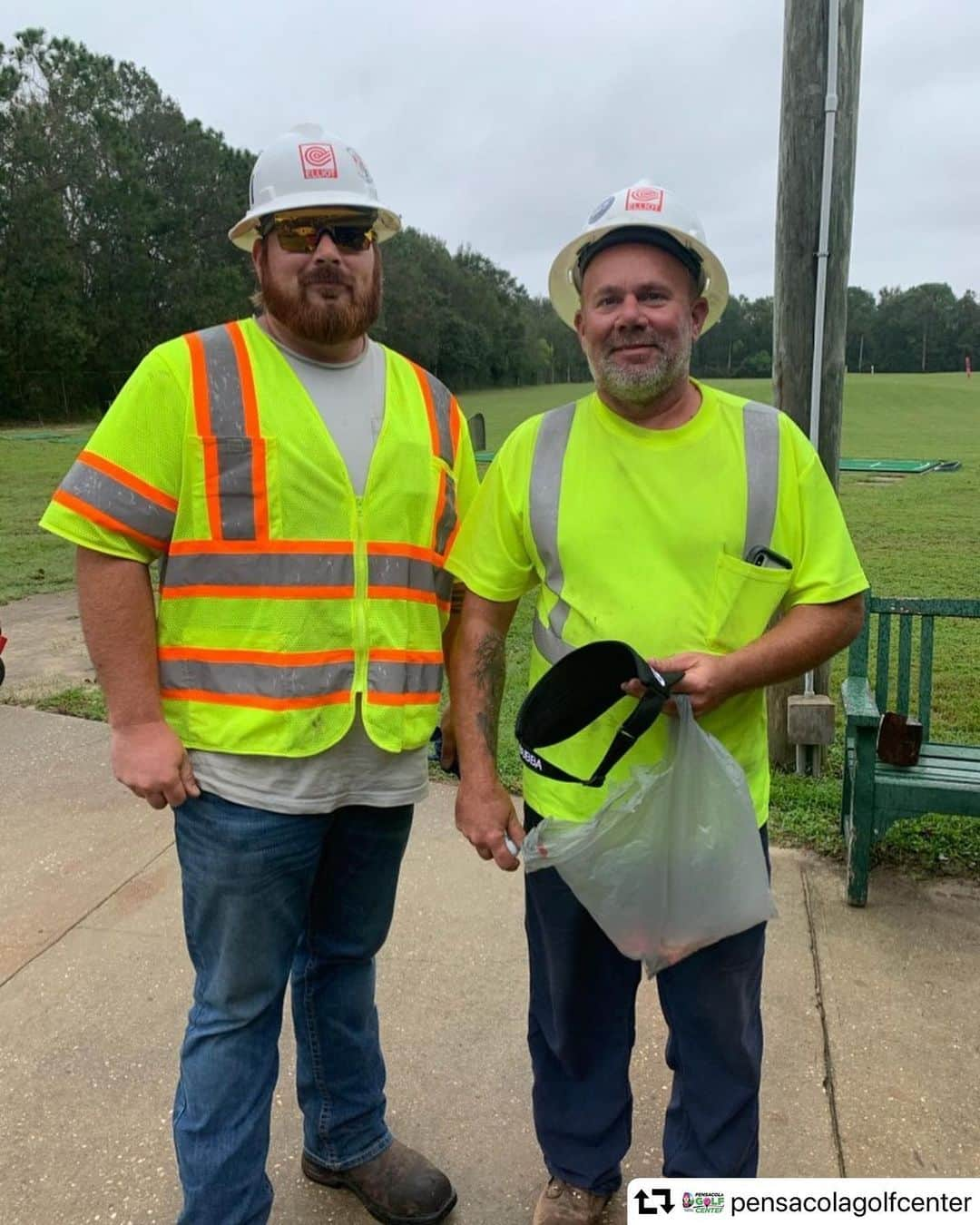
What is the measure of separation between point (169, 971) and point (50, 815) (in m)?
1.37

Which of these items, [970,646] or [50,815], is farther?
[970,646]

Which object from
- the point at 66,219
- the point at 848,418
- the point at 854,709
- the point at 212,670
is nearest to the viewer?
the point at 212,670

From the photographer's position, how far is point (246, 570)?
1.87m

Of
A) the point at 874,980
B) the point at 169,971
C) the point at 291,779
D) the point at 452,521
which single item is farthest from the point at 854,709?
the point at 169,971

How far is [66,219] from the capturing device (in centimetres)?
4422

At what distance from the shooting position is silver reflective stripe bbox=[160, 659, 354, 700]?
1896 mm

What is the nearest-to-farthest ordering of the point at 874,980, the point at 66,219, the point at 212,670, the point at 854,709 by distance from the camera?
the point at 212,670, the point at 874,980, the point at 854,709, the point at 66,219

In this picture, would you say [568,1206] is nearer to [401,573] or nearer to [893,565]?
[401,573]

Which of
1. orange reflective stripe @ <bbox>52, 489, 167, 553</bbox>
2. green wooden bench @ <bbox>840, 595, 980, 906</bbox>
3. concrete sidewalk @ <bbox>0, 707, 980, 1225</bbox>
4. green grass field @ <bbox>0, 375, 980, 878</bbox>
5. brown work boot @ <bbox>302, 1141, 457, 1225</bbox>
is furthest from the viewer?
green grass field @ <bbox>0, 375, 980, 878</bbox>

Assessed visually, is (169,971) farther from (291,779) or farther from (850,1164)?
(850,1164)

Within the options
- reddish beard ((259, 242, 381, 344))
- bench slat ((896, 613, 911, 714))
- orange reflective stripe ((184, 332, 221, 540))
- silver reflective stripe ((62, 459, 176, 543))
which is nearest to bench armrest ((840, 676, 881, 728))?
bench slat ((896, 613, 911, 714))

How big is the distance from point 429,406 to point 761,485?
70 centimetres

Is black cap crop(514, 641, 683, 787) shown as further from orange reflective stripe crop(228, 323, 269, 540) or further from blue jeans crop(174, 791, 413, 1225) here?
orange reflective stripe crop(228, 323, 269, 540)

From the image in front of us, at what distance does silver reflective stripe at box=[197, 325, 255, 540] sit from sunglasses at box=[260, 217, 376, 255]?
0.80ft
